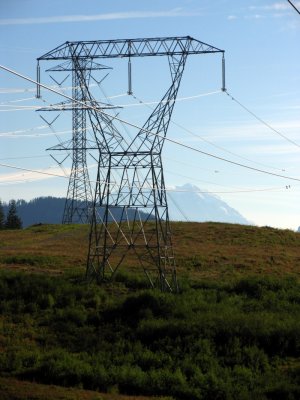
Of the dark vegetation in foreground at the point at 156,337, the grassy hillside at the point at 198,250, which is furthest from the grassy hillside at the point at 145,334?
the grassy hillside at the point at 198,250

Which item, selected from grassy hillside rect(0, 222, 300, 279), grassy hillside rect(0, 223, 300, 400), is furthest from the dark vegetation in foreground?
grassy hillside rect(0, 222, 300, 279)

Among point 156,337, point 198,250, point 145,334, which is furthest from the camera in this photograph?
point 198,250

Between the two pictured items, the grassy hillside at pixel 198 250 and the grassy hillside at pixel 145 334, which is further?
the grassy hillside at pixel 198 250

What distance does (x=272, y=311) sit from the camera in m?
33.4

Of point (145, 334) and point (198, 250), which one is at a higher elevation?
point (198, 250)

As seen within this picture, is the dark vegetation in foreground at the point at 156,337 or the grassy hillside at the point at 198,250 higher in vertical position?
the grassy hillside at the point at 198,250

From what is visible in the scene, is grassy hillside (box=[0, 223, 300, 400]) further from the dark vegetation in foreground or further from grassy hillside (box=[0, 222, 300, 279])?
grassy hillside (box=[0, 222, 300, 279])

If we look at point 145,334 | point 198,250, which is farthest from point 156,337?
point 198,250

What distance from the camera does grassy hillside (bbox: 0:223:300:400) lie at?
2411 cm

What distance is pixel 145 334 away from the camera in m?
29.8

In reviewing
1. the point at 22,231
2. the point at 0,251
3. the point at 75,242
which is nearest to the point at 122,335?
the point at 0,251

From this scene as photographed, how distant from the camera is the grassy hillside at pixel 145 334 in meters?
24.1

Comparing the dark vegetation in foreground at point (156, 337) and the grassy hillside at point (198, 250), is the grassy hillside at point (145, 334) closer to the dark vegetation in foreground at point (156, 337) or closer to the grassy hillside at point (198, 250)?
the dark vegetation in foreground at point (156, 337)

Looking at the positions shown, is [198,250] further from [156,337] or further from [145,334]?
[156,337]
